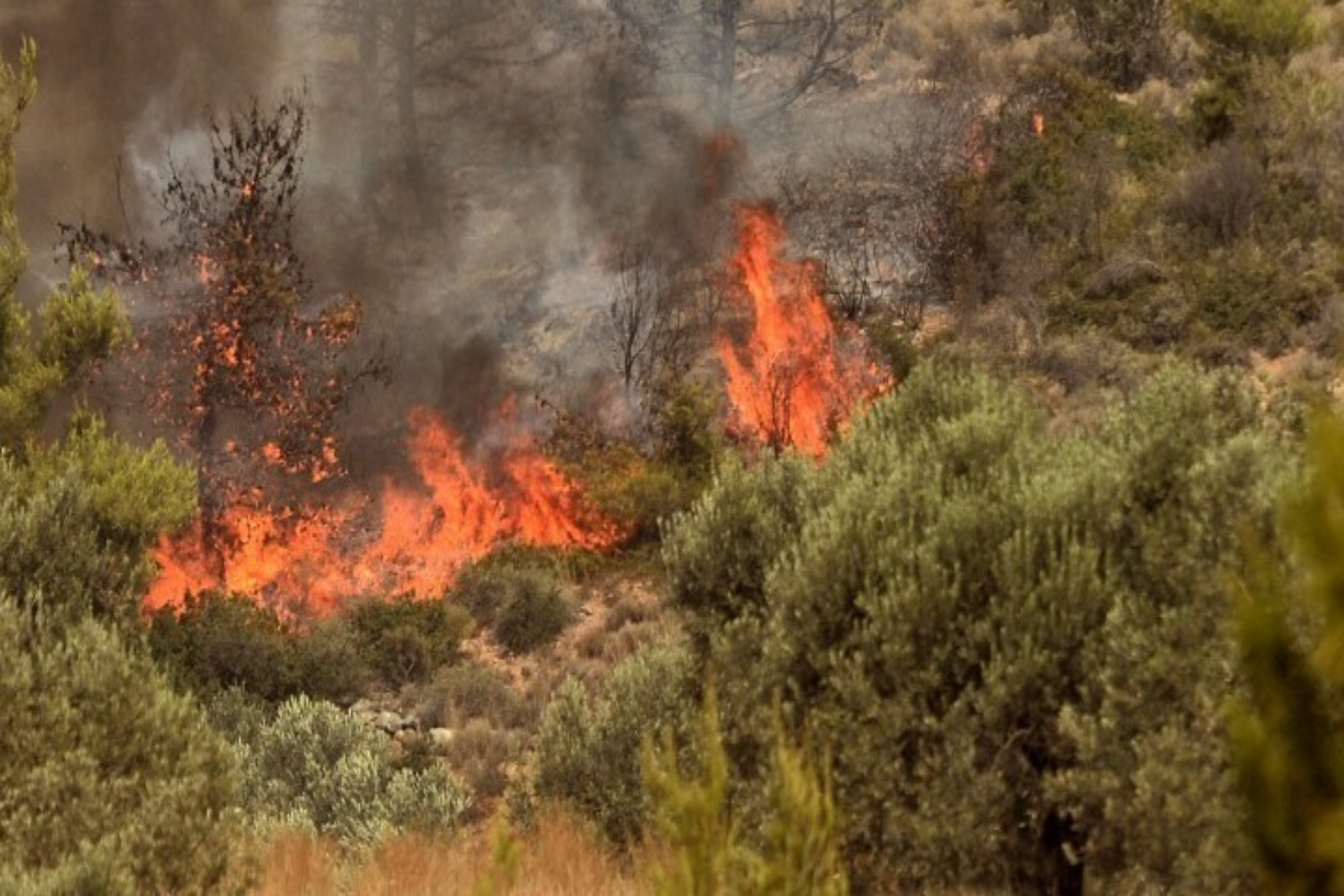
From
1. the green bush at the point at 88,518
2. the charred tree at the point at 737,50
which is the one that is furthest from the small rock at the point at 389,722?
the charred tree at the point at 737,50

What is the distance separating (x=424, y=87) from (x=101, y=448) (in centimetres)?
2285

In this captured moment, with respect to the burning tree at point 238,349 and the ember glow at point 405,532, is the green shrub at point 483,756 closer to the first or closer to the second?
the ember glow at point 405,532

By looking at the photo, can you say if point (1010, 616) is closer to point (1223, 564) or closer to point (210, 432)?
point (1223, 564)

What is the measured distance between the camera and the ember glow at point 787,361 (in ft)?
95.3

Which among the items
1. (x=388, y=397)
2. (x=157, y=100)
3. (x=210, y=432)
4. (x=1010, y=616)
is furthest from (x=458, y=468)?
(x=1010, y=616)

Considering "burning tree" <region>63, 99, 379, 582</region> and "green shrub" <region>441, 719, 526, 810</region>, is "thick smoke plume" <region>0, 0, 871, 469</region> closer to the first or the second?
"burning tree" <region>63, 99, 379, 582</region>

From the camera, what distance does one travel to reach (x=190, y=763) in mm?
10695

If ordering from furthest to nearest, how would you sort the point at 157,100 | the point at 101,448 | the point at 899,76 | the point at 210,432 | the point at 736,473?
the point at 899,76, the point at 157,100, the point at 210,432, the point at 101,448, the point at 736,473

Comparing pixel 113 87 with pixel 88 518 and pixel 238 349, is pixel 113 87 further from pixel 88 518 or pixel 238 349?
pixel 88 518

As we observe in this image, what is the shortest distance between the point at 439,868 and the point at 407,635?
12.9 m

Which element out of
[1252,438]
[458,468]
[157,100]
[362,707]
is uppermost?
[157,100]

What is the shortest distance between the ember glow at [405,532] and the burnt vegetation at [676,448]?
0.32ft

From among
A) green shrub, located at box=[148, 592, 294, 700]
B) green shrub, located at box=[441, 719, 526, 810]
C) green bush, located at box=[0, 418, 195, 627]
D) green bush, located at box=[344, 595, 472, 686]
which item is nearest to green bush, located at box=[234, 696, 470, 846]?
green shrub, located at box=[441, 719, 526, 810]

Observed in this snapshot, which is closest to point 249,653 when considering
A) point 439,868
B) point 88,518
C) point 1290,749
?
point 88,518
